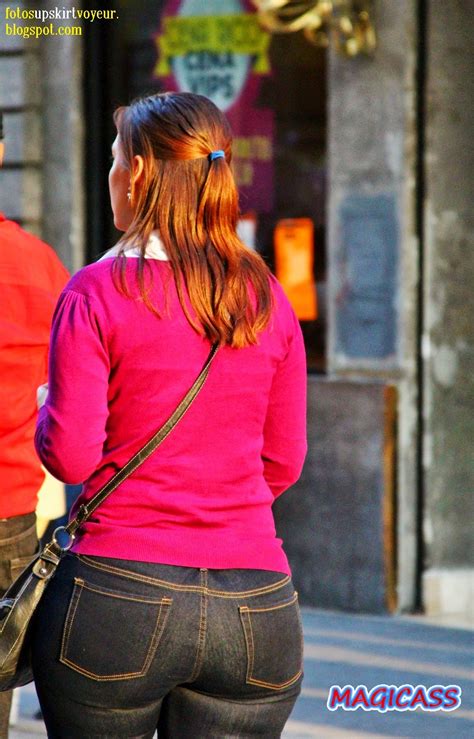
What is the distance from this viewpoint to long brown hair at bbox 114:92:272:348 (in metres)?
2.30

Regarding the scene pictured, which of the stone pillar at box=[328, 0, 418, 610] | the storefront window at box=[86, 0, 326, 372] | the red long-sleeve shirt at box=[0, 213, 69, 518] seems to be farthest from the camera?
the storefront window at box=[86, 0, 326, 372]

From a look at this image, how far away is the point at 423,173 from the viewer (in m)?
6.60

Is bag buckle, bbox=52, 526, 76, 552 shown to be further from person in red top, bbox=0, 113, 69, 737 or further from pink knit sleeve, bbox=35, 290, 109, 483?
person in red top, bbox=0, 113, 69, 737

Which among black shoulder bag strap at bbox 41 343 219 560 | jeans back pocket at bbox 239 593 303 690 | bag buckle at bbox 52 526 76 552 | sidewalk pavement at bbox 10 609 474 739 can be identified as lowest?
sidewalk pavement at bbox 10 609 474 739

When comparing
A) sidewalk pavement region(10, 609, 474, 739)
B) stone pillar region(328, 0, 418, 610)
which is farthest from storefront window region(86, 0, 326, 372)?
sidewalk pavement region(10, 609, 474, 739)

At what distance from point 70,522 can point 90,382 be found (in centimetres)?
26

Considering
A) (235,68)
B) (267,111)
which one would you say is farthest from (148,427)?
(235,68)

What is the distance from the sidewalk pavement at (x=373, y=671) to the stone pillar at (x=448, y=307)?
1.27ft

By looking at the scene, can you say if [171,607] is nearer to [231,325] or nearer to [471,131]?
[231,325]

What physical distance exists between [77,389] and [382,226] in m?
4.57

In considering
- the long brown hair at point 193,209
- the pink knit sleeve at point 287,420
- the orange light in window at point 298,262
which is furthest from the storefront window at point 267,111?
the long brown hair at point 193,209

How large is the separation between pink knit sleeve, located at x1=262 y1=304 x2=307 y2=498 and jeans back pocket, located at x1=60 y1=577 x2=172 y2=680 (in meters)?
0.43

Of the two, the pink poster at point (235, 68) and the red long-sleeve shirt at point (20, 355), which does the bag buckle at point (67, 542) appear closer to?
the red long-sleeve shirt at point (20, 355)

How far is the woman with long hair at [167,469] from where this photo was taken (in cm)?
224
